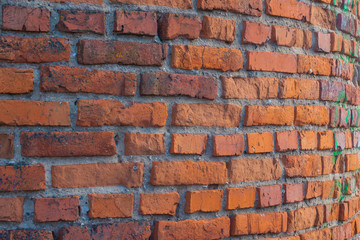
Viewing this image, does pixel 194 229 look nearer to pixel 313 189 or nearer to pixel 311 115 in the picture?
pixel 313 189

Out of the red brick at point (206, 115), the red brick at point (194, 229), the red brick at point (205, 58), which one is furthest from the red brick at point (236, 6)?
the red brick at point (194, 229)

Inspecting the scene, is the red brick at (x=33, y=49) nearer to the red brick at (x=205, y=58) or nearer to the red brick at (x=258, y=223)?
the red brick at (x=205, y=58)

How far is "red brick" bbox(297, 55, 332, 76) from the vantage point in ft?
5.34

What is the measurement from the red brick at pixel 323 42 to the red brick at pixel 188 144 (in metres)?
0.70

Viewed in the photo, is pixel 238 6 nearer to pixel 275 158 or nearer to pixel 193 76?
pixel 193 76

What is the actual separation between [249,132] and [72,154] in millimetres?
663

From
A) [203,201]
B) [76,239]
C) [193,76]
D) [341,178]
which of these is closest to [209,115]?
[193,76]

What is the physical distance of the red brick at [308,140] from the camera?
161cm

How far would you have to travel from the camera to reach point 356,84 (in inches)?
79.7

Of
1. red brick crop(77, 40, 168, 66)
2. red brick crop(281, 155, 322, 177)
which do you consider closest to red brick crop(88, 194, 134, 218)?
red brick crop(77, 40, 168, 66)

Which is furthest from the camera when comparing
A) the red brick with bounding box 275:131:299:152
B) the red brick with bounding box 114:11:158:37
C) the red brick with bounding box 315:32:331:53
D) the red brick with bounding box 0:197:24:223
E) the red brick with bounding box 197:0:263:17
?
the red brick with bounding box 315:32:331:53

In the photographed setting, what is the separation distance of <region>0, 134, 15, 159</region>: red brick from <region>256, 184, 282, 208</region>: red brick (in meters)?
0.89

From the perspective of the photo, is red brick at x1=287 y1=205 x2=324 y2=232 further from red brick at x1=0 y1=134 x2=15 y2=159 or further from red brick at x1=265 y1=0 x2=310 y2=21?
red brick at x1=0 y1=134 x2=15 y2=159

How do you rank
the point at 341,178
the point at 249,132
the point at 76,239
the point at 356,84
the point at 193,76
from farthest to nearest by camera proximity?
the point at 356,84
the point at 341,178
the point at 249,132
the point at 193,76
the point at 76,239
